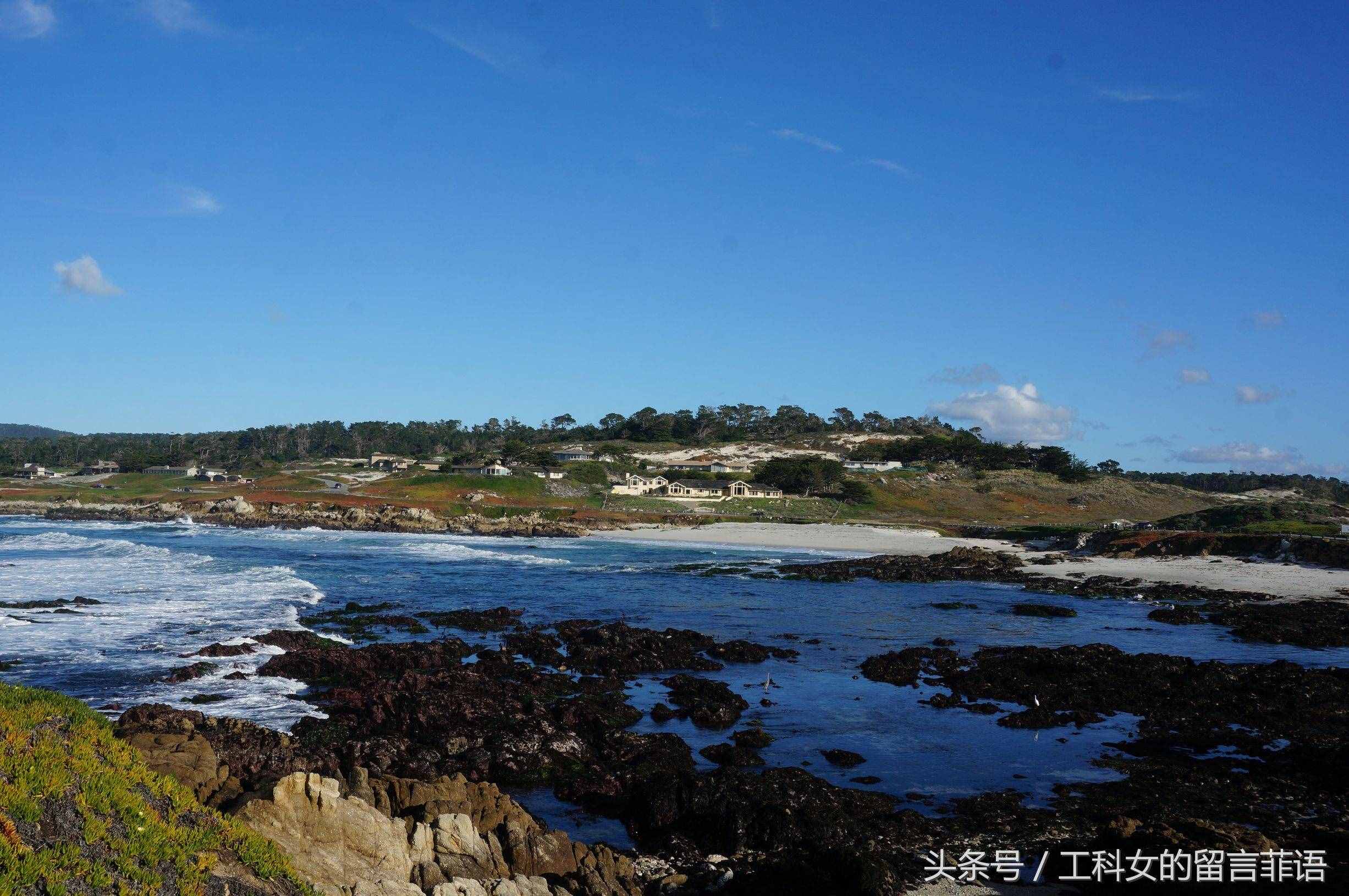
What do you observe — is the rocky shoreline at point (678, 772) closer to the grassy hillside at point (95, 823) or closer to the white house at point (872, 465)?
the grassy hillside at point (95, 823)

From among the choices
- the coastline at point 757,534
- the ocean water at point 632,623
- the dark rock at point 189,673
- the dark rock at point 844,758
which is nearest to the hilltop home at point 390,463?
the coastline at point 757,534

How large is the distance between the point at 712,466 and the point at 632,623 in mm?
94394

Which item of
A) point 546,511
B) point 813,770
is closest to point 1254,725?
point 813,770

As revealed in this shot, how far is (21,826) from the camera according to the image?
6.12m

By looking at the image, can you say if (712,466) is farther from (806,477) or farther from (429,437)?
(429,437)

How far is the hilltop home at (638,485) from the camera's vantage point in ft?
326

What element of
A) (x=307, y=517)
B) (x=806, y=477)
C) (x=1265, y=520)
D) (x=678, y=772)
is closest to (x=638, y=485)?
(x=806, y=477)

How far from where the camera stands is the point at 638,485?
103 meters

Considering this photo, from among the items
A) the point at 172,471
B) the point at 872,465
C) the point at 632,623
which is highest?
the point at 872,465

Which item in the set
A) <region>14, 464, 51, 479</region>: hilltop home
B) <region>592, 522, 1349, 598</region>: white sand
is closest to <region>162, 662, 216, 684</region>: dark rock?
<region>592, 522, 1349, 598</region>: white sand

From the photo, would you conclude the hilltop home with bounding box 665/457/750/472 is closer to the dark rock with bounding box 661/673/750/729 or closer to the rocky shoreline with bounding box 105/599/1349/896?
the rocky shoreline with bounding box 105/599/1349/896

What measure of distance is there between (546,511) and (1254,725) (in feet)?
233

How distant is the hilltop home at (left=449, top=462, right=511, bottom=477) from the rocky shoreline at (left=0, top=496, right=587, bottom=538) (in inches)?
791

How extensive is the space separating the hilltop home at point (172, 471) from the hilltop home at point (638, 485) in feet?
200
